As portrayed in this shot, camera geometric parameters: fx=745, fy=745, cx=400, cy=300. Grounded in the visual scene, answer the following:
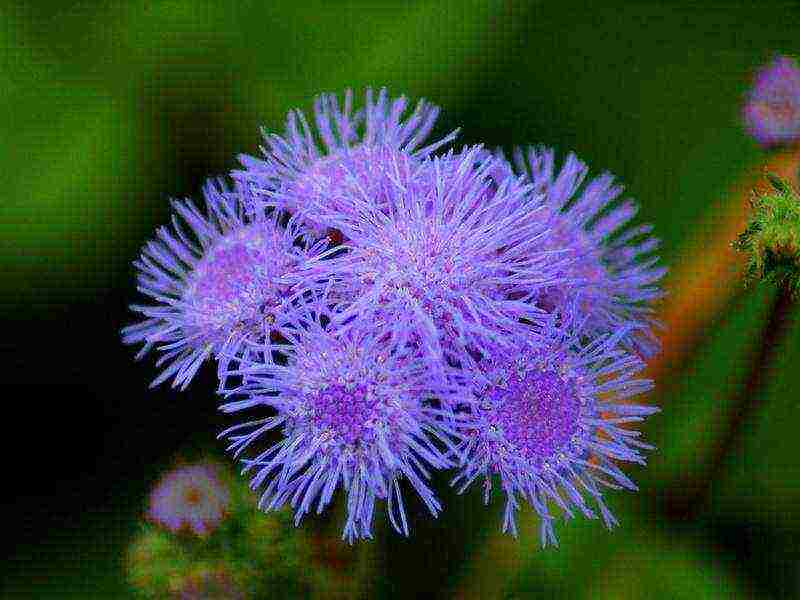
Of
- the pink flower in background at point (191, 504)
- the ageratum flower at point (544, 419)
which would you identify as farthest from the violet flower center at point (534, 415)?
the pink flower in background at point (191, 504)

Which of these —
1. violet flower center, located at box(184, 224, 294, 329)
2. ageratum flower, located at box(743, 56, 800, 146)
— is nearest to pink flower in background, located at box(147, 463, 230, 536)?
violet flower center, located at box(184, 224, 294, 329)

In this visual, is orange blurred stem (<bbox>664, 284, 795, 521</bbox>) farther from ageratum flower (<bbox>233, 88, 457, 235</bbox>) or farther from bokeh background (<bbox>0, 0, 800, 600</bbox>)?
ageratum flower (<bbox>233, 88, 457, 235</bbox>)

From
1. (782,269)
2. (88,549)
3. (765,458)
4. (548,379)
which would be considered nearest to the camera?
(782,269)

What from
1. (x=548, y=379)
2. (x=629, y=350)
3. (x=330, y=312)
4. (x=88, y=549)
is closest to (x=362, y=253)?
(x=330, y=312)

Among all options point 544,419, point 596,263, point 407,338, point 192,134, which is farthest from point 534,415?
point 192,134

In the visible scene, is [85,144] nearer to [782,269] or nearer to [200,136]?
[200,136]
